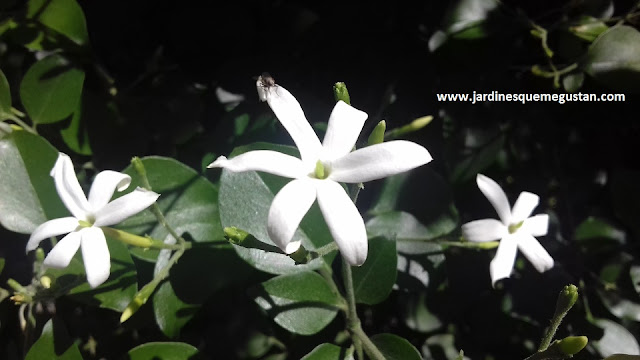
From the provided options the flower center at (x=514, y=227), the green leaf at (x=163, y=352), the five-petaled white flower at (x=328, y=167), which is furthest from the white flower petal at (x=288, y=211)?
the flower center at (x=514, y=227)

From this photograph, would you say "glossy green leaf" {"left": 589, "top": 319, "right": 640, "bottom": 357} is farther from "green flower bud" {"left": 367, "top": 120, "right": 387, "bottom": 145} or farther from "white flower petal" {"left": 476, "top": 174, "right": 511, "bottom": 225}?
"green flower bud" {"left": 367, "top": 120, "right": 387, "bottom": 145}

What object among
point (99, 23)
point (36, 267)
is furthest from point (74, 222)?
point (99, 23)

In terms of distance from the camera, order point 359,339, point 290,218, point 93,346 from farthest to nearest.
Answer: point 93,346
point 359,339
point 290,218

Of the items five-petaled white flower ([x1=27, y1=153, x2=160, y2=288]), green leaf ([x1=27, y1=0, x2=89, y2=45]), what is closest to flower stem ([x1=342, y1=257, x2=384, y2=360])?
five-petaled white flower ([x1=27, y1=153, x2=160, y2=288])

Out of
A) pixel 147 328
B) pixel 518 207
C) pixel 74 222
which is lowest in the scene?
pixel 147 328

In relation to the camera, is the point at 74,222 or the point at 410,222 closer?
the point at 74,222

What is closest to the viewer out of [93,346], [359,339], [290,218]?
[290,218]

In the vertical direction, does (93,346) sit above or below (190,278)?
below

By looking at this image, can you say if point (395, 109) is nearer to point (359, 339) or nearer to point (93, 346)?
point (359, 339)
